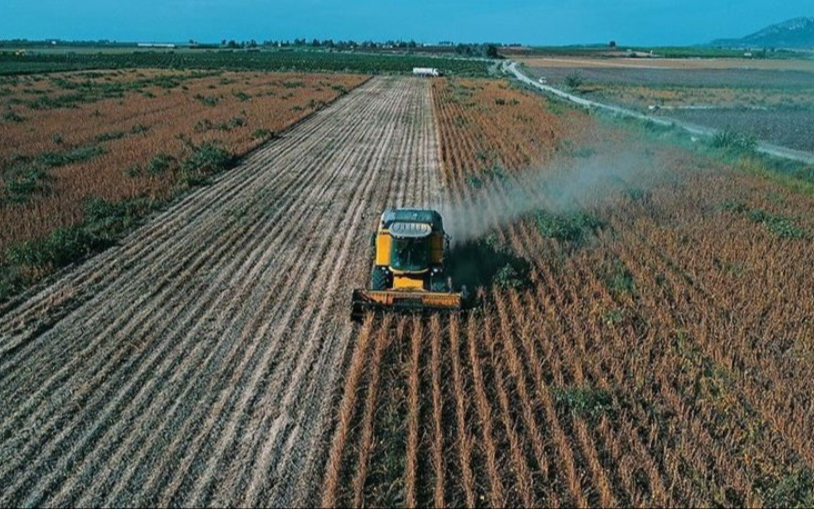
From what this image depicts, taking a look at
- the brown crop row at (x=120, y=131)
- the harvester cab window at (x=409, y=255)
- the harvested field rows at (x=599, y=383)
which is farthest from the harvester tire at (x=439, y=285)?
the brown crop row at (x=120, y=131)

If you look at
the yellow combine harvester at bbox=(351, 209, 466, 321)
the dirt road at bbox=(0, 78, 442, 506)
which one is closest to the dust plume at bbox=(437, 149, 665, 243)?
the dirt road at bbox=(0, 78, 442, 506)

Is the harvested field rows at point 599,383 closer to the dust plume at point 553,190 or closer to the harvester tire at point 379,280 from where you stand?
the harvester tire at point 379,280

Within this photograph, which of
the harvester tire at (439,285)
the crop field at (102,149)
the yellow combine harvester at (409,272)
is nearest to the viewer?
the yellow combine harvester at (409,272)

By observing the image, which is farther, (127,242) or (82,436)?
(127,242)

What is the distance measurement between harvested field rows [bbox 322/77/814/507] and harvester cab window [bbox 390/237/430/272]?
92 cm

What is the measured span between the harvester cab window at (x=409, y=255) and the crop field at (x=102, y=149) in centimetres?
717

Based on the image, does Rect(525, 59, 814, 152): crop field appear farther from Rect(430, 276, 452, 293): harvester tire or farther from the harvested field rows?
Rect(430, 276, 452, 293): harvester tire

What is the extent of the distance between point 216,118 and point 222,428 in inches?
1198

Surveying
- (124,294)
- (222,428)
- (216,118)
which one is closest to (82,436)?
(222,428)

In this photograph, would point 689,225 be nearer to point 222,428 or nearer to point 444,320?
point 444,320

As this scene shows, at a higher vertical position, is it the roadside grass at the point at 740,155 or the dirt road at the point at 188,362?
the roadside grass at the point at 740,155

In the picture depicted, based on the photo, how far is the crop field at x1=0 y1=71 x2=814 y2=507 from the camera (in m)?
6.87

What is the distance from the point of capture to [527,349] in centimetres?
965

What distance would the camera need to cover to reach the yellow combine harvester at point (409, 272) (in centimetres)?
1025
